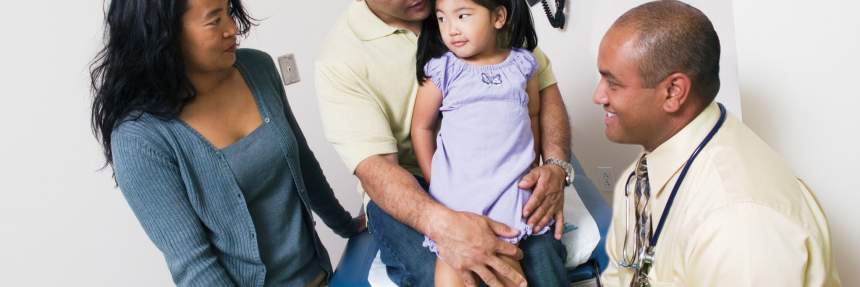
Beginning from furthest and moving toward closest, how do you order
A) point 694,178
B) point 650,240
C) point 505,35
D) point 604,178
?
point 604,178 < point 505,35 < point 650,240 < point 694,178

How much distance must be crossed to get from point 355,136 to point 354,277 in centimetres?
34

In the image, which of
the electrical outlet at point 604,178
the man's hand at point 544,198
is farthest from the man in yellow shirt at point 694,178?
the electrical outlet at point 604,178

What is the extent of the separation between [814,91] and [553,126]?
21.9 inches

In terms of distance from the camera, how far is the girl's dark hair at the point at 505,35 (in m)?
1.48

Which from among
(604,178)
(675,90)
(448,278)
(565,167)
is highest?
(675,90)

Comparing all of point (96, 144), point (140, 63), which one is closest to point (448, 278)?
point (140, 63)

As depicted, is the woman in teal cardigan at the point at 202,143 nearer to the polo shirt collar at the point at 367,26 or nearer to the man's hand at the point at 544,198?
the polo shirt collar at the point at 367,26

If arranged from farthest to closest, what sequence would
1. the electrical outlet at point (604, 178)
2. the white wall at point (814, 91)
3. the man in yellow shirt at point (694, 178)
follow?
the electrical outlet at point (604, 178) < the white wall at point (814, 91) < the man in yellow shirt at point (694, 178)

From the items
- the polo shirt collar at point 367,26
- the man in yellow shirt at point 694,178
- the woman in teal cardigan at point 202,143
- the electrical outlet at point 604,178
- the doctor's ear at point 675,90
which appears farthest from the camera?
the electrical outlet at point 604,178

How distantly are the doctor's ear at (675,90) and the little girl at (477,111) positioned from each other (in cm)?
40

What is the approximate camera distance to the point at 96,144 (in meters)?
2.25

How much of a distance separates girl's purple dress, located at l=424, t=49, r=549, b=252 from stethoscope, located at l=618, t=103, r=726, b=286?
Result: 187mm

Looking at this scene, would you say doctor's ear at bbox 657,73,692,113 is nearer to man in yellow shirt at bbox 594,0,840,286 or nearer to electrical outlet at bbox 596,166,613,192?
man in yellow shirt at bbox 594,0,840,286

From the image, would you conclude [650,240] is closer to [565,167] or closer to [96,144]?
[565,167]
